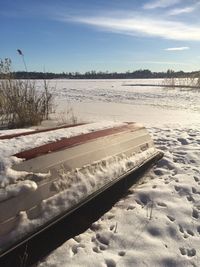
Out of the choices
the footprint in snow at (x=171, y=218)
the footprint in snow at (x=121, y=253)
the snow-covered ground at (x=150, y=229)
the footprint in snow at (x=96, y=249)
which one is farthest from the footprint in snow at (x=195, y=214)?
the footprint in snow at (x=96, y=249)

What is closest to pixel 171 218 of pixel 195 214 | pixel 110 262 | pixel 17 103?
pixel 195 214

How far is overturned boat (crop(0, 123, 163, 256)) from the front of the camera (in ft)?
8.20

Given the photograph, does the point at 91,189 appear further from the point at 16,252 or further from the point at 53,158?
the point at 16,252

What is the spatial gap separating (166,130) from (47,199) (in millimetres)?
4404

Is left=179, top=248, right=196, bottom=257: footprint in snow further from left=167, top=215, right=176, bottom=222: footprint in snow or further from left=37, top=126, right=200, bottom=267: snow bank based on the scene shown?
left=167, top=215, right=176, bottom=222: footprint in snow

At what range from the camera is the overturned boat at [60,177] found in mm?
2498

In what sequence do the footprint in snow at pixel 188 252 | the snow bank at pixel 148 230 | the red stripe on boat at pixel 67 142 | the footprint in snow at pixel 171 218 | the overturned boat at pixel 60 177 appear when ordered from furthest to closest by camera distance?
the footprint in snow at pixel 171 218
the red stripe on boat at pixel 67 142
the footprint in snow at pixel 188 252
the snow bank at pixel 148 230
the overturned boat at pixel 60 177

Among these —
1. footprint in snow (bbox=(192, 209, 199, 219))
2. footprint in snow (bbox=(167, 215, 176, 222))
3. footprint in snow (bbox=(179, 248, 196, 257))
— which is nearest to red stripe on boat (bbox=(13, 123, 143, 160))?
footprint in snow (bbox=(167, 215, 176, 222))

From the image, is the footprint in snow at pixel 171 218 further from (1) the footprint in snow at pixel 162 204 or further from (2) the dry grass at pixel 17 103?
(2) the dry grass at pixel 17 103

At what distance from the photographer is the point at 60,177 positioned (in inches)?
118

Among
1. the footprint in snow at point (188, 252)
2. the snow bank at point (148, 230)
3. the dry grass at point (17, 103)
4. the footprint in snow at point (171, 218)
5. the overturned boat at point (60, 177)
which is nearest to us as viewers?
the overturned boat at point (60, 177)

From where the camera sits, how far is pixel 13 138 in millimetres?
3404

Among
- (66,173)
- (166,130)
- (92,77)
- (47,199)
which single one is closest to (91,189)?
(66,173)

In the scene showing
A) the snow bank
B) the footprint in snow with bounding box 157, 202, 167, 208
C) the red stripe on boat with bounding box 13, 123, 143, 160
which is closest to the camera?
the snow bank
